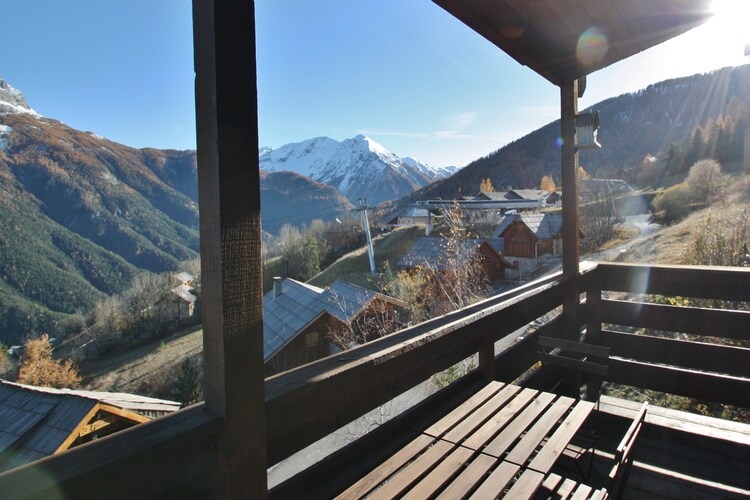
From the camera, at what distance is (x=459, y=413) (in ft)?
5.29

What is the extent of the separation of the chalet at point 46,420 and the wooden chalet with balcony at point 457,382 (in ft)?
20.1

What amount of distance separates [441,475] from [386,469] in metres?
0.16

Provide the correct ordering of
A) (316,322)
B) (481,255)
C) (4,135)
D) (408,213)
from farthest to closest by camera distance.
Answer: (4,135), (408,213), (481,255), (316,322)

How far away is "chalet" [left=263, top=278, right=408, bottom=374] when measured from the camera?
12.5 metres

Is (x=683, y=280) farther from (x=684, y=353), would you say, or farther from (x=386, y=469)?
(x=386, y=469)

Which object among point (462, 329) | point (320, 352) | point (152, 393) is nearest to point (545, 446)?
point (462, 329)

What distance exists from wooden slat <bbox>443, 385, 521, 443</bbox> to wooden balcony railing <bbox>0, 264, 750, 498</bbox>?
0.72 feet

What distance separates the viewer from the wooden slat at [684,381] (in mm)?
2516

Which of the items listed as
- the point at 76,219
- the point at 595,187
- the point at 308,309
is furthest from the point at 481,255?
the point at 76,219

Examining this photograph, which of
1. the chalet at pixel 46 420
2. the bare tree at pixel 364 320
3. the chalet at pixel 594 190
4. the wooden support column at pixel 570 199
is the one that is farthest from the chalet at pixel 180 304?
the wooden support column at pixel 570 199

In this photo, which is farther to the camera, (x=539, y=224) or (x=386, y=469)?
(x=539, y=224)

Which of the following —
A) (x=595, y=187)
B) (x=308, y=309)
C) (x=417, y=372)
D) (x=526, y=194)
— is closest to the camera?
(x=417, y=372)

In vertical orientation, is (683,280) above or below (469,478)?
above

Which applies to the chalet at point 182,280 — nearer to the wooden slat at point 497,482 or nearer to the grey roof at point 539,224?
the grey roof at point 539,224
